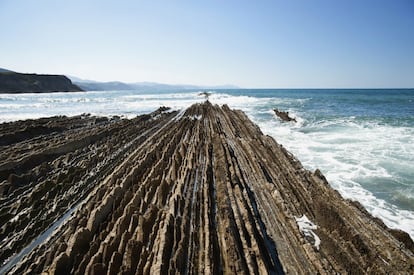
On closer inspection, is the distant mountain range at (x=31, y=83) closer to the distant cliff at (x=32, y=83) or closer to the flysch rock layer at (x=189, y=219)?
the distant cliff at (x=32, y=83)

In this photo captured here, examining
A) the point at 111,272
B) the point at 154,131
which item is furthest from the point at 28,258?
the point at 154,131

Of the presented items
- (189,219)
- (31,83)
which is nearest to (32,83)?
(31,83)

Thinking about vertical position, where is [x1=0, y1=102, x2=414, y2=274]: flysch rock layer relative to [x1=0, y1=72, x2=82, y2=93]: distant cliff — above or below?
below

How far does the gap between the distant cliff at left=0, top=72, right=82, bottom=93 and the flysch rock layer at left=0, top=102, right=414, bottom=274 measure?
11415 centimetres

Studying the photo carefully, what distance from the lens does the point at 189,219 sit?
7.11m

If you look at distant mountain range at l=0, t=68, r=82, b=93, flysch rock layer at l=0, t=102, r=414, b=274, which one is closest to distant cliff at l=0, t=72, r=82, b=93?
distant mountain range at l=0, t=68, r=82, b=93

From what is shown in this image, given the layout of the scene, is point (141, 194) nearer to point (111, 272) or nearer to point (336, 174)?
point (111, 272)

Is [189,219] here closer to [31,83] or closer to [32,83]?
[31,83]

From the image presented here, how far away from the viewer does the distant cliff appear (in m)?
101

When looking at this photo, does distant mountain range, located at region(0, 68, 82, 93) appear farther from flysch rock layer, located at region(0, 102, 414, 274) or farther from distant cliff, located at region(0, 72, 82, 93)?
flysch rock layer, located at region(0, 102, 414, 274)

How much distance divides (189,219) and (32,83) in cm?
13202

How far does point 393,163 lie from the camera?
585 inches

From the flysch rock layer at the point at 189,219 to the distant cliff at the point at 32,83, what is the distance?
114150 mm

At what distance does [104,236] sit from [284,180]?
6.83 meters
